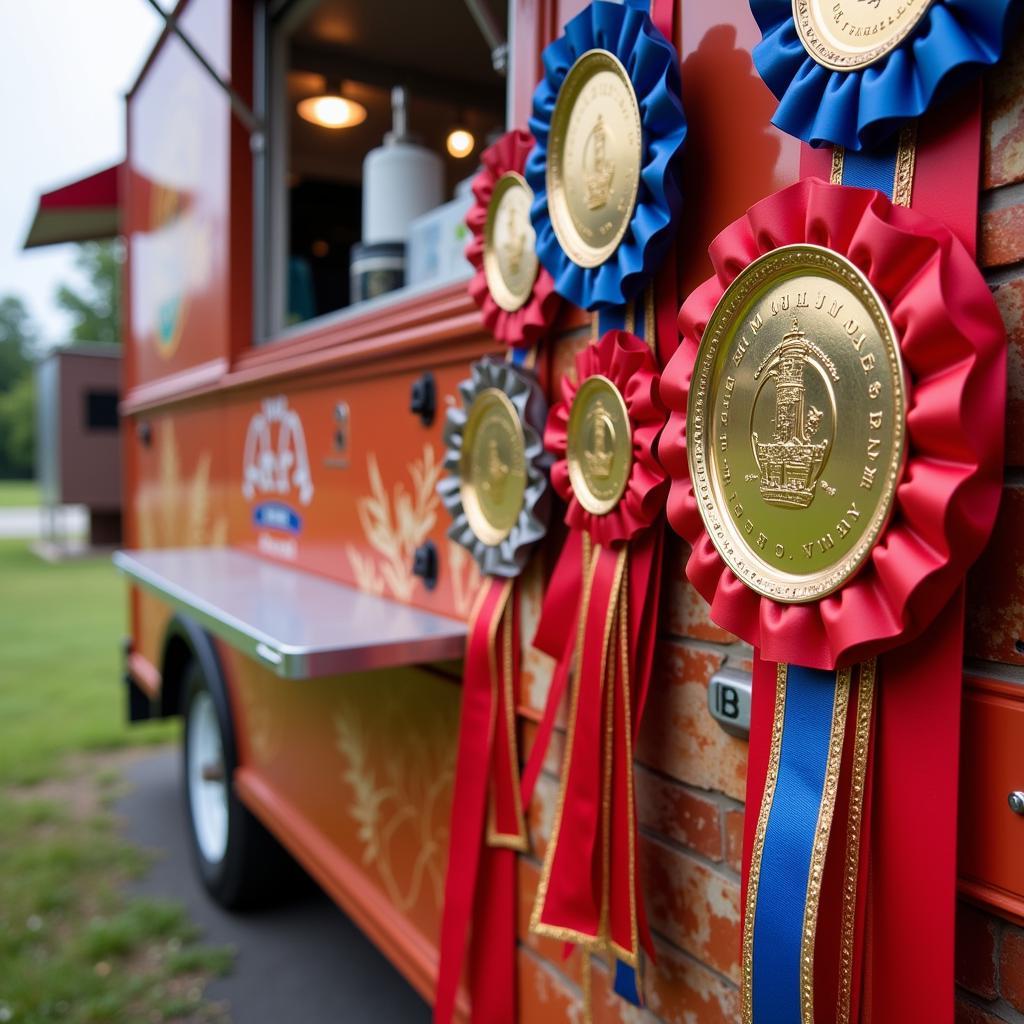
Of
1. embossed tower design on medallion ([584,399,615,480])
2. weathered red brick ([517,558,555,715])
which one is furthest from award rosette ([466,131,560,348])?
weathered red brick ([517,558,555,715])

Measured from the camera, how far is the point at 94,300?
4169cm

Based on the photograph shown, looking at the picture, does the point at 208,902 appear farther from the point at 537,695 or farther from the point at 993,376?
the point at 993,376

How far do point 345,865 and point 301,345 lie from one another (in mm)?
1243

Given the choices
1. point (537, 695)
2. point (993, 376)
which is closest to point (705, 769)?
point (537, 695)

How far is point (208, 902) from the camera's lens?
294cm

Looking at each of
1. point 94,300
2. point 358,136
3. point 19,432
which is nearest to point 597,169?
point 358,136

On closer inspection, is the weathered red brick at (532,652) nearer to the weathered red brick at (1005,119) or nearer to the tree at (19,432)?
the weathered red brick at (1005,119)

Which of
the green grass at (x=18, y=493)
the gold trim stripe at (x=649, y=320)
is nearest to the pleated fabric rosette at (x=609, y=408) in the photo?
the gold trim stripe at (x=649, y=320)

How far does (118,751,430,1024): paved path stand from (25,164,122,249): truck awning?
10.7 ft

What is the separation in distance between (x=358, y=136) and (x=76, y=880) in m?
2.63

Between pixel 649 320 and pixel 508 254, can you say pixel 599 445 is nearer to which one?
pixel 649 320

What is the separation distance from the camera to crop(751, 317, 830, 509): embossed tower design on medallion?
2.59ft

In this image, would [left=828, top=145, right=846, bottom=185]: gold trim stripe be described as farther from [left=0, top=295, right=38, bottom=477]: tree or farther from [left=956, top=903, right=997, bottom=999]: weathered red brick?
[left=0, top=295, right=38, bottom=477]: tree

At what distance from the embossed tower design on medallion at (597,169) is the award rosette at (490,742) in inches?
11.6
